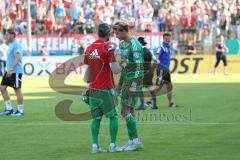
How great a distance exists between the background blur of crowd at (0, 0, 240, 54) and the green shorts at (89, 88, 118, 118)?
101 feet

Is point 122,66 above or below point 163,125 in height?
above

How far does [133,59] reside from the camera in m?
13.1

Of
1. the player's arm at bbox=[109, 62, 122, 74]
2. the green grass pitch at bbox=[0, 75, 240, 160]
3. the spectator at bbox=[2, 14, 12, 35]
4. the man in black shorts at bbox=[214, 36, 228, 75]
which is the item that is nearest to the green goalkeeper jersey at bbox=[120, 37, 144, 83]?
the player's arm at bbox=[109, 62, 122, 74]

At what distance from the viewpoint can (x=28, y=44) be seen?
1705 inches

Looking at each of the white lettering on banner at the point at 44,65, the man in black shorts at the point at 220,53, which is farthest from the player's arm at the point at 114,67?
the white lettering on banner at the point at 44,65

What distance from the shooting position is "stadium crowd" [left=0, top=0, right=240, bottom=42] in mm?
44125

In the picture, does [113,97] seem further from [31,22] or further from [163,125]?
[31,22]

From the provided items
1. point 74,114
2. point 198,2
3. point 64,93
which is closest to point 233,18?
point 198,2

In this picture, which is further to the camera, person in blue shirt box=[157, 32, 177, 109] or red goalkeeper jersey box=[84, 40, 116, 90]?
person in blue shirt box=[157, 32, 177, 109]

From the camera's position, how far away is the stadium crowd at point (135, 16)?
145ft

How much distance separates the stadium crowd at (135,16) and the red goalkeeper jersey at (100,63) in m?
30.8

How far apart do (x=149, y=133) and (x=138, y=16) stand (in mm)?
30079

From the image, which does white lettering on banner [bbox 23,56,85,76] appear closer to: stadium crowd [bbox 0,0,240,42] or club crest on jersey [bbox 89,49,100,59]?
stadium crowd [bbox 0,0,240,42]

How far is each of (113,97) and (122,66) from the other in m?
0.72
